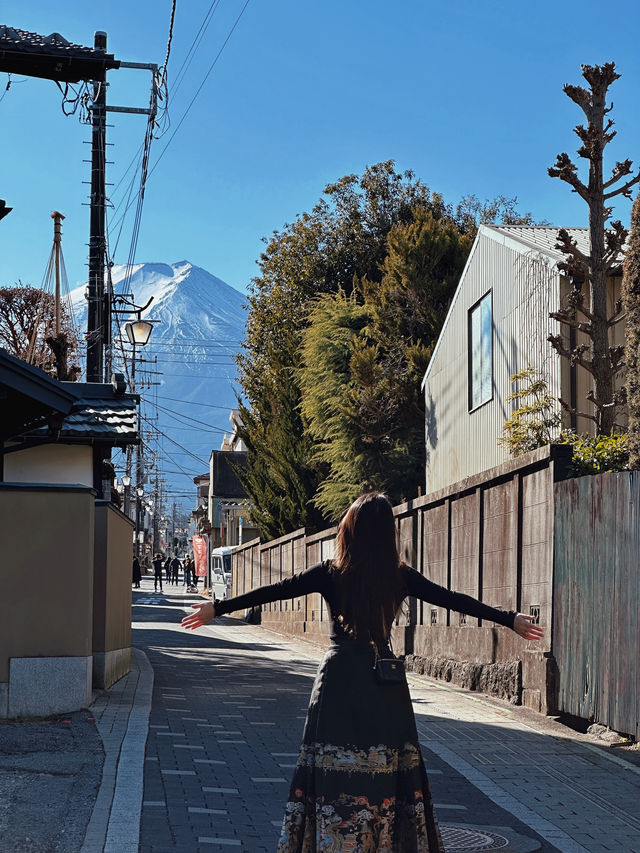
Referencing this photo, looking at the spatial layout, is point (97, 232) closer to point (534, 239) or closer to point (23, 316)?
point (534, 239)

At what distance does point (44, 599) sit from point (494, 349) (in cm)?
1070

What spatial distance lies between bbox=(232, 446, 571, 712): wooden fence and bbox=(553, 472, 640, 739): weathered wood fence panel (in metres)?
0.36

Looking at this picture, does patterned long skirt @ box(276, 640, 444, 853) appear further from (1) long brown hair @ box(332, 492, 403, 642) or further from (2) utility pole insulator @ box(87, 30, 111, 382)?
(2) utility pole insulator @ box(87, 30, 111, 382)

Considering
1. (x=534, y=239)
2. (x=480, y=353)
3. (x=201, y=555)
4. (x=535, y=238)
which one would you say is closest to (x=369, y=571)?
(x=534, y=239)

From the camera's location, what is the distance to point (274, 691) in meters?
12.9

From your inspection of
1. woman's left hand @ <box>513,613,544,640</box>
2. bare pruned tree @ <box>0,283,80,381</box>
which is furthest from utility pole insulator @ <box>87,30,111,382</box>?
bare pruned tree @ <box>0,283,80,381</box>

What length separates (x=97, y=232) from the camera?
16.7 metres

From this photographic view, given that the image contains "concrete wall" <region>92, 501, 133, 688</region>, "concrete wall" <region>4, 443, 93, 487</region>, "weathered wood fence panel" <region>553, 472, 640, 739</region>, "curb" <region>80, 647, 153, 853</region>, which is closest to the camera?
"curb" <region>80, 647, 153, 853</region>

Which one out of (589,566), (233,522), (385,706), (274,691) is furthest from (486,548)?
(233,522)

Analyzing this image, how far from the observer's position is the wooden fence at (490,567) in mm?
10969

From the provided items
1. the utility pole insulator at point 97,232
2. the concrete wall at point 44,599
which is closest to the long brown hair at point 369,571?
the concrete wall at point 44,599

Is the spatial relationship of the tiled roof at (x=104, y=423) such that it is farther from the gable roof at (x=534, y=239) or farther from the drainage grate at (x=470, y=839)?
the drainage grate at (x=470, y=839)

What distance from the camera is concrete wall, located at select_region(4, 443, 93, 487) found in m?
14.4

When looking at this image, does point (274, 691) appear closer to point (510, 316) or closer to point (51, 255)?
point (510, 316)
